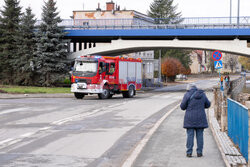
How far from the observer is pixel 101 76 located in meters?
27.9

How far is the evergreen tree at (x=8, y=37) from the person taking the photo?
45625mm

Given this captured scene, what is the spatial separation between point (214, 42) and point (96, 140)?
36.0 metres

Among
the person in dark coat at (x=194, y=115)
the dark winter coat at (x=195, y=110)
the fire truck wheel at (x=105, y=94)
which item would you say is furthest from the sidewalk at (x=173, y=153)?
the fire truck wheel at (x=105, y=94)

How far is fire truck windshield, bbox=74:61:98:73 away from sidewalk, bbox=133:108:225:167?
15.8 metres

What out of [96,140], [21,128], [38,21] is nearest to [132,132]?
[96,140]

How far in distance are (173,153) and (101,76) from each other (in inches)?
762

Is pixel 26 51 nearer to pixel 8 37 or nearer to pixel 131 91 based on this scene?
pixel 8 37

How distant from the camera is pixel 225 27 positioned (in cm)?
4256

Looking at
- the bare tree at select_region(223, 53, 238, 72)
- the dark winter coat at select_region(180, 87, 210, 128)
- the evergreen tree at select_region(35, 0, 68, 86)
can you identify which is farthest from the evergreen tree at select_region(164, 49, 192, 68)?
the dark winter coat at select_region(180, 87, 210, 128)

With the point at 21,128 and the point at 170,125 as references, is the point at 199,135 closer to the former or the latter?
the point at 170,125

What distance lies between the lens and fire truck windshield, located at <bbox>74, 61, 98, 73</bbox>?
27.6m

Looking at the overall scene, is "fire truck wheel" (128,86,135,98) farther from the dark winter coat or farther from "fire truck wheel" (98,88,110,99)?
the dark winter coat

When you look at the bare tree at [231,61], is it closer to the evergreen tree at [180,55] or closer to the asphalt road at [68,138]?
the evergreen tree at [180,55]

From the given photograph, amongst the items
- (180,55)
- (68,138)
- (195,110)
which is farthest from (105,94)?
(180,55)
